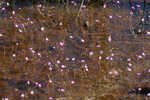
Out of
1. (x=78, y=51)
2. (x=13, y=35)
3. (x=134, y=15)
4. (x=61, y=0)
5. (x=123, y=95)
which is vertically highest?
(x=61, y=0)

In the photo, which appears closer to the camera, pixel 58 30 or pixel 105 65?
pixel 105 65

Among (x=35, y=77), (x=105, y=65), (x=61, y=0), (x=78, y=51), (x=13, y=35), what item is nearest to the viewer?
(x=35, y=77)

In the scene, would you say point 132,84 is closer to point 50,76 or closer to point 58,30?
point 50,76

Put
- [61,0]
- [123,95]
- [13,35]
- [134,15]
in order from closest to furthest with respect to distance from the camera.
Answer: [123,95] → [13,35] → [134,15] → [61,0]

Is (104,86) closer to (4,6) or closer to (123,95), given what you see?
(123,95)

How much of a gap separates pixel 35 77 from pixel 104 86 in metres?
0.93

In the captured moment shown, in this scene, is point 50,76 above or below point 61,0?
below

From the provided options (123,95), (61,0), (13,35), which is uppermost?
(61,0)

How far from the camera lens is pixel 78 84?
375 cm

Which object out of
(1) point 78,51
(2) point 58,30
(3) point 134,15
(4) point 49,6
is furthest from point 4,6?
(3) point 134,15

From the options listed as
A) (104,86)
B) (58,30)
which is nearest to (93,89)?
(104,86)

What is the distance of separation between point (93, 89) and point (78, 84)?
8.5 inches

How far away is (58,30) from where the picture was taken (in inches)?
196

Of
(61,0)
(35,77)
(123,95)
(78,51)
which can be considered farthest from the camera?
(61,0)
